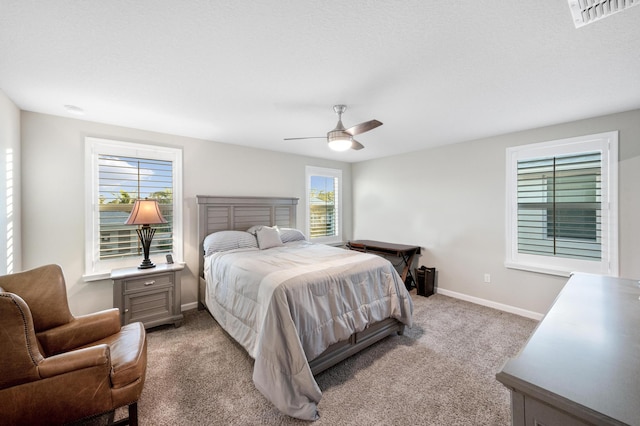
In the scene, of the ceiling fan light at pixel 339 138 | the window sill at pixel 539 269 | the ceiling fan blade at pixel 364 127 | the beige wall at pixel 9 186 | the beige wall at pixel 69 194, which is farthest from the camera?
the window sill at pixel 539 269

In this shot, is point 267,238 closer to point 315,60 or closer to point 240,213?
point 240,213

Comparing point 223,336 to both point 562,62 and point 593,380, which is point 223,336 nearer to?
point 593,380

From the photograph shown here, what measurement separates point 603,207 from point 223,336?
4.58 meters

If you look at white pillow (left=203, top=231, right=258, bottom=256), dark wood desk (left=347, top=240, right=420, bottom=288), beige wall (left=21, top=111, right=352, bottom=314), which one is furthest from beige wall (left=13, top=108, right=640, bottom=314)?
white pillow (left=203, top=231, right=258, bottom=256)

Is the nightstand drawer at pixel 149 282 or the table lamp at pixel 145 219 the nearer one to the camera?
the nightstand drawer at pixel 149 282

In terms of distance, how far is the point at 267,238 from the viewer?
12.3 feet

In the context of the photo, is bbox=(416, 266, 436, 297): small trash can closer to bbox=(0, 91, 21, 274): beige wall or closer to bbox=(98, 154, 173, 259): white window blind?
bbox=(98, 154, 173, 259): white window blind

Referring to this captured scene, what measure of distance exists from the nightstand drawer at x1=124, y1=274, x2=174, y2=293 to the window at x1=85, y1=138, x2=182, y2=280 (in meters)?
0.61

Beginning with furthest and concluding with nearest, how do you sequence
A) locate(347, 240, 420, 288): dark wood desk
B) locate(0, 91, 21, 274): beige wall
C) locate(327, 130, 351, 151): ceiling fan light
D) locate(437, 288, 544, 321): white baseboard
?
locate(347, 240, 420, 288): dark wood desk < locate(437, 288, 544, 321): white baseboard < locate(327, 130, 351, 151): ceiling fan light < locate(0, 91, 21, 274): beige wall

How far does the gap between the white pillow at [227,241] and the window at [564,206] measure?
12.1 ft

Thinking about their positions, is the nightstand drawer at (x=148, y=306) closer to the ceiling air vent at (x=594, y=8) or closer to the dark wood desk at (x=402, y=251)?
the dark wood desk at (x=402, y=251)

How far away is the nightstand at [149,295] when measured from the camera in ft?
9.11

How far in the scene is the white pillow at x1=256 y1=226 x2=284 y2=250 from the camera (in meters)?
3.70

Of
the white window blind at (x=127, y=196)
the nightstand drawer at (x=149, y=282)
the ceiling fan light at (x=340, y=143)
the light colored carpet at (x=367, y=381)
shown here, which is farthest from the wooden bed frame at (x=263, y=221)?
the ceiling fan light at (x=340, y=143)
